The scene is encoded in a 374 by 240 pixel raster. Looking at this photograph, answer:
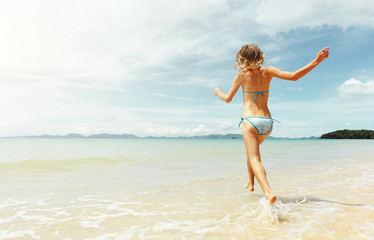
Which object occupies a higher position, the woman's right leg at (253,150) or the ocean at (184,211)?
the woman's right leg at (253,150)

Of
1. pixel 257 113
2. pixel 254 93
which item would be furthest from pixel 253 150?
pixel 254 93

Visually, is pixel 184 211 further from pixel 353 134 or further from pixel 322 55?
pixel 353 134

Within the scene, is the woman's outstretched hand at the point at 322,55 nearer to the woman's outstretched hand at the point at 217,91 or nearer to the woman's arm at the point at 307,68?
the woman's arm at the point at 307,68

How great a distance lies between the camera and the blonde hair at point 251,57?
4328mm

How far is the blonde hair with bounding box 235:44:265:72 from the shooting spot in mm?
4328

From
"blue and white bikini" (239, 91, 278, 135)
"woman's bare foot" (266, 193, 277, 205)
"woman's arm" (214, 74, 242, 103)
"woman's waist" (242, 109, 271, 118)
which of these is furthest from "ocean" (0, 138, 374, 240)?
"woman's arm" (214, 74, 242, 103)

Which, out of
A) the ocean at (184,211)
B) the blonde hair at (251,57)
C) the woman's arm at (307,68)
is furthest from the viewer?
the blonde hair at (251,57)

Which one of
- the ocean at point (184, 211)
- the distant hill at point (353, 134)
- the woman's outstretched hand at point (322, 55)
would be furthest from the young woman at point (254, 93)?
the distant hill at point (353, 134)

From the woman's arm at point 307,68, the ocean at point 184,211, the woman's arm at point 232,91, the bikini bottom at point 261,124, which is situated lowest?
the ocean at point 184,211

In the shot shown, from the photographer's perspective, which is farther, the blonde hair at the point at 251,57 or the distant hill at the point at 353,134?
the distant hill at the point at 353,134

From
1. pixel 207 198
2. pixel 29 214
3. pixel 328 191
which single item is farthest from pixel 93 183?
pixel 328 191

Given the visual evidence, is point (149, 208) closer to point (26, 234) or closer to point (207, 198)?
point (207, 198)

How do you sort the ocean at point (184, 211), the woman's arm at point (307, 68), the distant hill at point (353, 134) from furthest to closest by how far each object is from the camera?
the distant hill at point (353, 134), the woman's arm at point (307, 68), the ocean at point (184, 211)

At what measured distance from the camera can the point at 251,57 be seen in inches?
171
